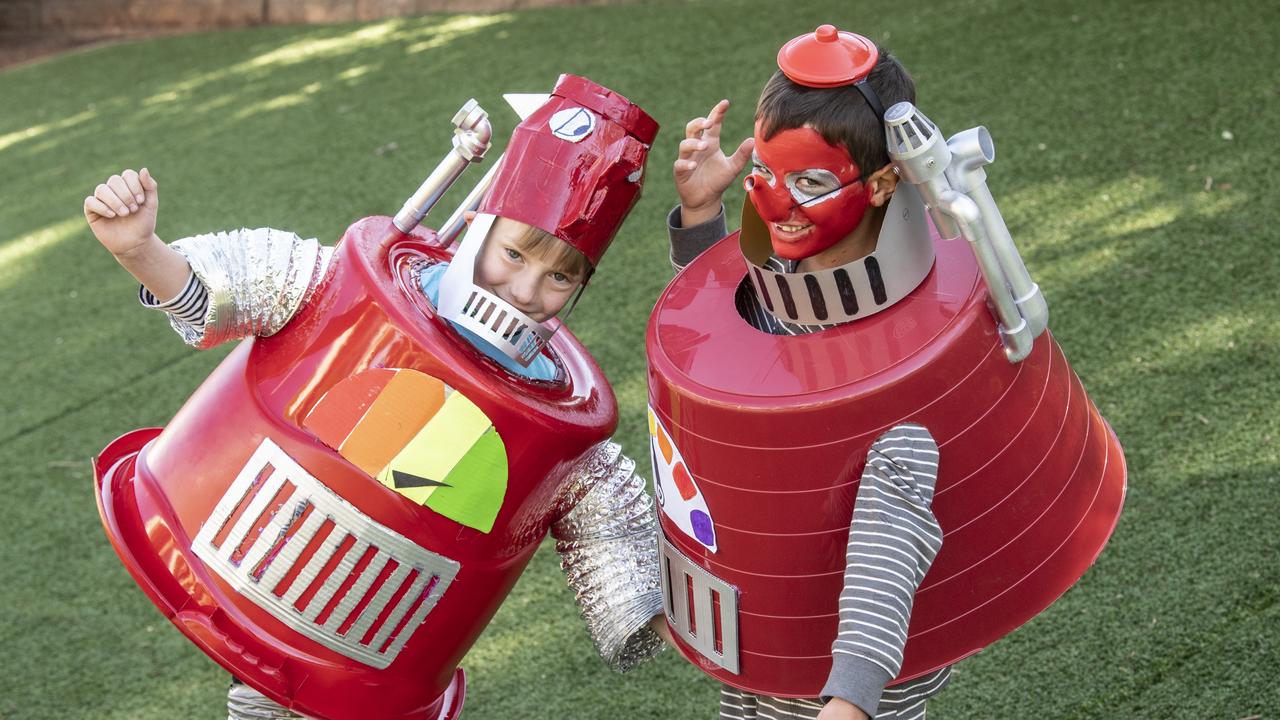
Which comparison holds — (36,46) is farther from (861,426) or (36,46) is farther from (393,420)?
(861,426)

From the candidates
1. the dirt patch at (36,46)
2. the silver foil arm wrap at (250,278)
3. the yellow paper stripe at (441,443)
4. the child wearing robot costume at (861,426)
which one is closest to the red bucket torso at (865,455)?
the child wearing robot costume at (861,426)

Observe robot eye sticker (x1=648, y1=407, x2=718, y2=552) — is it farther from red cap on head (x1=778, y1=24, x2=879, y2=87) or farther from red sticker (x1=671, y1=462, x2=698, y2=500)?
red cap on head (x1=778, y1=24, x2=879, y2=87)

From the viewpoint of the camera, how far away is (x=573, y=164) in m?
1.62

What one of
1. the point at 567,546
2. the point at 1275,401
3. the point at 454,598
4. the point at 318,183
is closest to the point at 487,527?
the point at 454,598

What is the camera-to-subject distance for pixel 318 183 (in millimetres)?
4523

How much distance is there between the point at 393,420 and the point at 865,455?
581 millimetres

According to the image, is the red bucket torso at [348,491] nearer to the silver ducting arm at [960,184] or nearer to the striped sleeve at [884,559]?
the striped sleeve at [884,559]

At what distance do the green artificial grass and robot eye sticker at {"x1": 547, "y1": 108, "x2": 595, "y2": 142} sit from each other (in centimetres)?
109

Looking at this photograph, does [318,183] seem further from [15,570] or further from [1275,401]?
[1275,401]

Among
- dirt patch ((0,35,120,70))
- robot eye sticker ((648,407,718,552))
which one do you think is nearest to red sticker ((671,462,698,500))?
robot eye sticker ((648,407,718,552))

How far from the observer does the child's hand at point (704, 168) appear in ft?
5.67

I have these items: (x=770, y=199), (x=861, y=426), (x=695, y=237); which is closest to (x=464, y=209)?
(x=695, y=237)

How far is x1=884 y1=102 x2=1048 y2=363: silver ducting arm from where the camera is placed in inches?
51.4

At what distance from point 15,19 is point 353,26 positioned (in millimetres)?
3115
